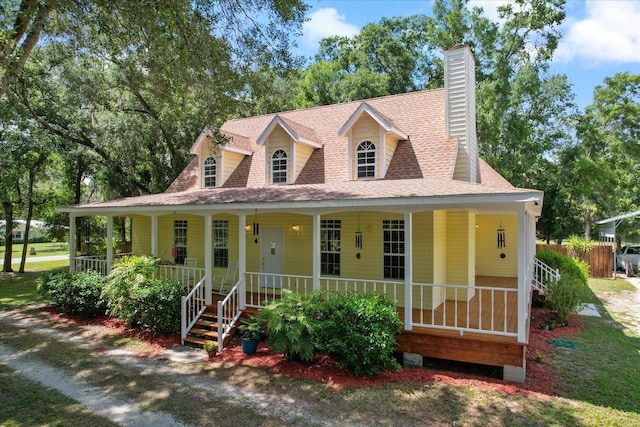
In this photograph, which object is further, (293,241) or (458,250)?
(293,241)

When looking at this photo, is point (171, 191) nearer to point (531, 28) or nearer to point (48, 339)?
point (48, 339)

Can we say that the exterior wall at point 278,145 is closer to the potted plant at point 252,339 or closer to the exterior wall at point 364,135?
the exterior wall at point 364,135

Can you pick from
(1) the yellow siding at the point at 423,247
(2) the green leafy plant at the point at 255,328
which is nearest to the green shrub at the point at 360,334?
(2) the green leafy plant at the point at 255,328

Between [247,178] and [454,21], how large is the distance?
689 inches

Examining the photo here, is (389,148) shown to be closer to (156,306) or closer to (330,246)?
(330,246)

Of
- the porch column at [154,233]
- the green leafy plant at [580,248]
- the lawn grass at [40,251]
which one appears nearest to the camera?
the porch column at [154,233]

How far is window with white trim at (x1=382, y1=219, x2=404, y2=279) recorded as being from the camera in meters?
10.7

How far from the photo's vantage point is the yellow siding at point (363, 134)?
40.0ft

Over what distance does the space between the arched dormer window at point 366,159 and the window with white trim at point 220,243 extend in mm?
4985

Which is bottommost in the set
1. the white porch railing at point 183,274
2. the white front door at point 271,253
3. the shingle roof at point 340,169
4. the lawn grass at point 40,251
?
the lawn grass at point 40,251

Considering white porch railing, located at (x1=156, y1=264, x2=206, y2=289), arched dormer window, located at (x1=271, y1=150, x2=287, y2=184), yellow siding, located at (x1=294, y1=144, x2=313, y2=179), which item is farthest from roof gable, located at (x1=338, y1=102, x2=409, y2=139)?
white porch railing, located at (x1=156, y1=264, x2=206, y2=289)

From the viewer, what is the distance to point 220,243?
13.7 metres

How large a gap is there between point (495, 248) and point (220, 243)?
1139 centimetres

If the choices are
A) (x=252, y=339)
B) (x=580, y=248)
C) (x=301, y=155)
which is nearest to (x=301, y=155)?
(x=301, y=155)
